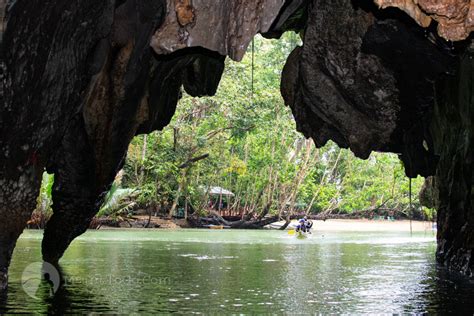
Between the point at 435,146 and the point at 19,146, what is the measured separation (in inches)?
342

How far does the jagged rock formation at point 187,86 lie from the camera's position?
7.16 metres

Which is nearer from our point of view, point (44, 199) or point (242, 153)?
point (44, 199)

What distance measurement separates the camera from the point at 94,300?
7734mm

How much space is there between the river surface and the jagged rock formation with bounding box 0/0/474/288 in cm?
81

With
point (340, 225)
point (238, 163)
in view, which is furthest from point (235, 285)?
point (340, 225)

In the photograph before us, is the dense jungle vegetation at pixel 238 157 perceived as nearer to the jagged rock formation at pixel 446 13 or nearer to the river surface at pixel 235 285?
the river surface at pixel 235 285

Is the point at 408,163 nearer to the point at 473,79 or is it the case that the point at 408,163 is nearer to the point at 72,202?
the point at 473,79

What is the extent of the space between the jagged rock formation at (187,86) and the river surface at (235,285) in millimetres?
811

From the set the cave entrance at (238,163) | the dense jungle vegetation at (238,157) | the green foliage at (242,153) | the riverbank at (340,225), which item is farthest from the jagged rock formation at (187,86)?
the green foliage at (242,153)

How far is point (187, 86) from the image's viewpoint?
46.5 ft

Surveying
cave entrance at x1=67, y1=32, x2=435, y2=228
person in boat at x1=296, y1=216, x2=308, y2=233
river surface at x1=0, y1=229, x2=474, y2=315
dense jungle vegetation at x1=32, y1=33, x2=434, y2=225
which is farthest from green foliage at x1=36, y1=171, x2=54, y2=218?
river surface at x1=0, y1=229, x2=474, y2=315

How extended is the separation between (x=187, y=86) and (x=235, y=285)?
19.1 feet

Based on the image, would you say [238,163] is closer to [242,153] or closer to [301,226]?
[242,153]

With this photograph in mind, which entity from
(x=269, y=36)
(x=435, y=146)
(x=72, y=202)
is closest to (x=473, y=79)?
(x=435, y=146)
